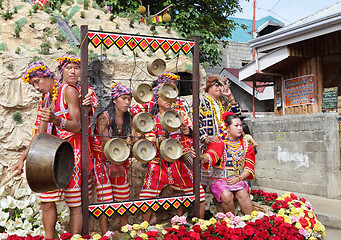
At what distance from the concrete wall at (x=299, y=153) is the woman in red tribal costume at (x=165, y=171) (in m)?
3.59

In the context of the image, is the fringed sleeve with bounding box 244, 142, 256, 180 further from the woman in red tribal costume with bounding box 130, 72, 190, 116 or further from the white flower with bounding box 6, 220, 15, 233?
the white flower with bounding box 6, 220, 15, 233

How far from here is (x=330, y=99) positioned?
7.73 meters

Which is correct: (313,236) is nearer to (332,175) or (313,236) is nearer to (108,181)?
(108,181)

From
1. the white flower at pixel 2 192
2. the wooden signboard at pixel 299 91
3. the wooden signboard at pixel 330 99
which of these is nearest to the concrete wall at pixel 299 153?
the wooden signboard at pixel 330 99

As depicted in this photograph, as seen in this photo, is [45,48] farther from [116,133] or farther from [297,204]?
[297,204]

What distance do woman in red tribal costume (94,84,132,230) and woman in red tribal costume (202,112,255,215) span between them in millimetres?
943

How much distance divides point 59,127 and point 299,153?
5436 millimetres

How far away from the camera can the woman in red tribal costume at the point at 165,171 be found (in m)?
3.89

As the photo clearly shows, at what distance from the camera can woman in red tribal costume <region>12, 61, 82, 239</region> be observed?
10.4ft

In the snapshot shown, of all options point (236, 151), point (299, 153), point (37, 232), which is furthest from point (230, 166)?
point (299, 153)

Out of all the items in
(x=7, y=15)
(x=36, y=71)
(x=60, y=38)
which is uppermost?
(x=7, y=15)

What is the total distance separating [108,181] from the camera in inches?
144

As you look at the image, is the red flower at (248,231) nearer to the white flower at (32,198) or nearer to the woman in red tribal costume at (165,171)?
the woman in red tribal costume at (165,171)

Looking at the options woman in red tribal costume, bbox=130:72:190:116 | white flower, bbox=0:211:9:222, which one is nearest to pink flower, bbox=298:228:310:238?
woman in red tribal costume, bbox=130:72:190:116
